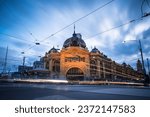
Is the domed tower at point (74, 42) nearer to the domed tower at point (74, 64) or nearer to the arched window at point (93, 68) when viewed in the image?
the domed tower at point (74, 64)

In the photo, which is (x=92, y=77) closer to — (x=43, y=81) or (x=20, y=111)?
(x=43, y=81)

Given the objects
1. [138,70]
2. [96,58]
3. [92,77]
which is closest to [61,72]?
[92,77]

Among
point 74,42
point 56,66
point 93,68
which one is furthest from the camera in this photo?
point 74,42

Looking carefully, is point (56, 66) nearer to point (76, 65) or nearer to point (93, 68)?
point (76, 65)

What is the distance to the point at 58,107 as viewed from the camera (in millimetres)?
4488

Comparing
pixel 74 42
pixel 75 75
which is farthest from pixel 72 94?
pixel 74 42

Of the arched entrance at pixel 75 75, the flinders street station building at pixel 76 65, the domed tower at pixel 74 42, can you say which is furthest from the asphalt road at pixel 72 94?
the domed tower at pixel 74 42

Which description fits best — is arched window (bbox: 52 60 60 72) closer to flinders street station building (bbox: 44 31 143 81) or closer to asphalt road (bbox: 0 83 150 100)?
flinders street station building (bbox: 44 31 143 81)

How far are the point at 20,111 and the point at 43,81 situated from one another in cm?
3425

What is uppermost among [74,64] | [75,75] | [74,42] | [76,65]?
[74,42]

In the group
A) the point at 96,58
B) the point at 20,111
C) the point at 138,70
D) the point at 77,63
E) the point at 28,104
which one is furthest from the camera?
the point at 138,70

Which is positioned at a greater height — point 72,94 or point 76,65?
point 76,65

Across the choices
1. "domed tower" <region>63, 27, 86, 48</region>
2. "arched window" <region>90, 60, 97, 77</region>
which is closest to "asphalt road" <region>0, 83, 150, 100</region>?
"arched window" <region>90, 60, 97, 77</region>

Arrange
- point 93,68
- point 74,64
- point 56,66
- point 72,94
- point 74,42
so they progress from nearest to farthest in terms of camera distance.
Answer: point 72,94 < point 74,64 < point 93,68 < point 56,66 < point 74,42
